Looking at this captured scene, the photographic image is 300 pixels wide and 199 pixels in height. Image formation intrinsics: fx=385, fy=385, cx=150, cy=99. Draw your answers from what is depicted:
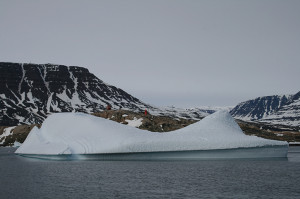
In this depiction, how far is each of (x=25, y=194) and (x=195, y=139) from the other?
22.9 m

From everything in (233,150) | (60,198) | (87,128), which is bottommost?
(60,198)

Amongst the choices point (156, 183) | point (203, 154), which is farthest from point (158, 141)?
point (156, 183)

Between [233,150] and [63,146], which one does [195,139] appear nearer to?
[233,150]

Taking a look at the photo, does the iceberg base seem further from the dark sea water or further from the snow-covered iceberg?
the dark sea water

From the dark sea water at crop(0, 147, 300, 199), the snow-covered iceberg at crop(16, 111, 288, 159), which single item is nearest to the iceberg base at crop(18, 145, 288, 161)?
the snow-covered iceberg at crop(16, 111, 288, 159)

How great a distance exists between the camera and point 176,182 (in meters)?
26.6

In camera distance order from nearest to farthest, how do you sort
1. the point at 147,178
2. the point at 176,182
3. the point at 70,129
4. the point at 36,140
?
1. the point at 176,182
2. the point at 147,178
3. the point at 70,129
4. the point at 36,140

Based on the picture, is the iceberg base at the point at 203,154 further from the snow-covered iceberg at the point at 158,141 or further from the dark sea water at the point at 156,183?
the dark sea water at the point at 156,183

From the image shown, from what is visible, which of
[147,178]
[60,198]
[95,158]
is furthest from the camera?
[95,158]

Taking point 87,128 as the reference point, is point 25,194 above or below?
below

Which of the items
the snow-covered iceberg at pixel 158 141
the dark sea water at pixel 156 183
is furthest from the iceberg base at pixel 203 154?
the dark sea water at pixel 156 183

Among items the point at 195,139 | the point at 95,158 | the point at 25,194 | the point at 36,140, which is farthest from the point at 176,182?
the point at 36,140

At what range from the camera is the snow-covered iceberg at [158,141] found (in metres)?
41.4

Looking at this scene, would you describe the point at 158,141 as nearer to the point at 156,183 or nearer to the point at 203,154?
the point at 203,154
